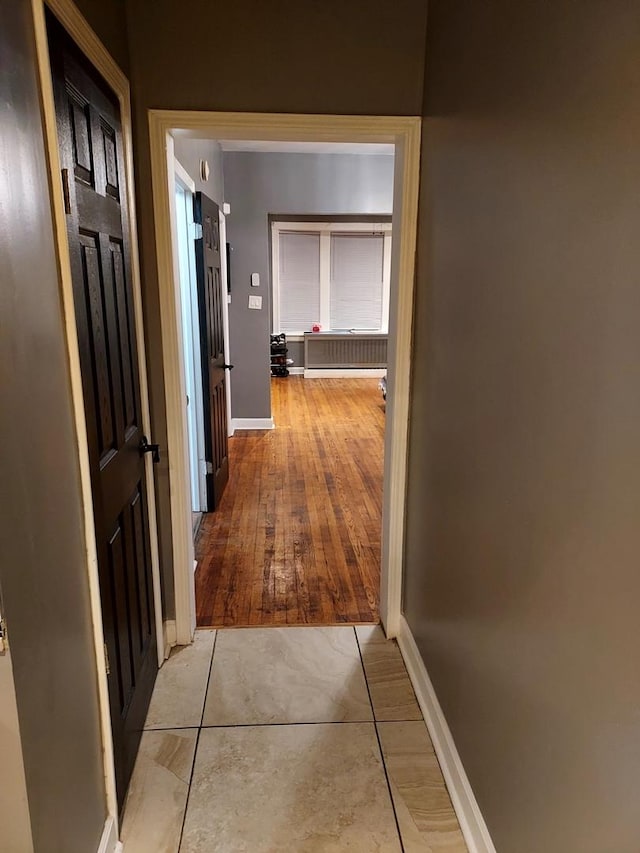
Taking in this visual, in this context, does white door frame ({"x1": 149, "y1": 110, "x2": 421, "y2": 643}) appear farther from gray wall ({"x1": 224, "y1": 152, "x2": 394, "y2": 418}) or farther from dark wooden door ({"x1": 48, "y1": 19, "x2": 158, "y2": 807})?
gray wall ({"x1": 224, "y1": 152, "x2": 394, "y2": 418})

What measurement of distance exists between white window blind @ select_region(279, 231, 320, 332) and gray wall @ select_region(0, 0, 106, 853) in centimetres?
826

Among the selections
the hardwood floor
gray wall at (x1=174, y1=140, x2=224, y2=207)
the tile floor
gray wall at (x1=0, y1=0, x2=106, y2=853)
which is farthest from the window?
gray wall at (x1=0, y1=0, x2=106, y2=853)

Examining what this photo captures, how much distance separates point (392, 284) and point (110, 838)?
6.58 ft

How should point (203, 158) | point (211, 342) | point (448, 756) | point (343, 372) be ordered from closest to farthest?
point (448, 756)
point (211, 342)
point (203, 158)
point (343, 372)

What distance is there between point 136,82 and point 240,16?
42 centimetres

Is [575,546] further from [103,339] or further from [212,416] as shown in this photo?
[212,416]

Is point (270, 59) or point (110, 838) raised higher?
point (270, 59)

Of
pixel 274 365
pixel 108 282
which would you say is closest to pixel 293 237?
pixel 274 365

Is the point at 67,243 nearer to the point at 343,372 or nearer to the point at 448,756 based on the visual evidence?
the point at 448,756

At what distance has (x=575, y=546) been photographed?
42.2 inches

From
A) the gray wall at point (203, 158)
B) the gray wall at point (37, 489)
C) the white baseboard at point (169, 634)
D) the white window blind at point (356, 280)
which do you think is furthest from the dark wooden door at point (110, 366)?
the white window blind at point (356, 280)

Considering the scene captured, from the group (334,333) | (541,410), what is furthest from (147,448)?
(334,333)

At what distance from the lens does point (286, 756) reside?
1933 mm

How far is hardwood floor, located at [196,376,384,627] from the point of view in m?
2.84
